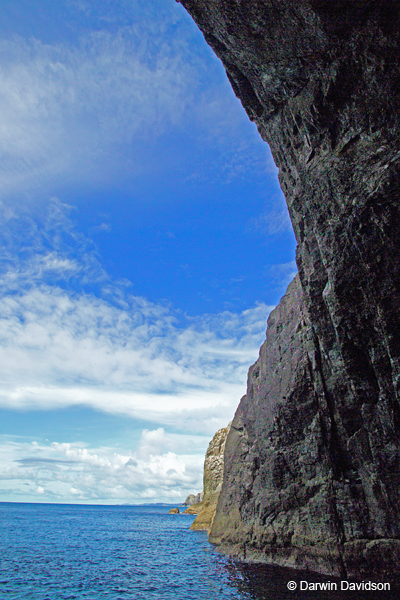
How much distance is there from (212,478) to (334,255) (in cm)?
4682

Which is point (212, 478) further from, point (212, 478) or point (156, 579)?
point (156, 579)

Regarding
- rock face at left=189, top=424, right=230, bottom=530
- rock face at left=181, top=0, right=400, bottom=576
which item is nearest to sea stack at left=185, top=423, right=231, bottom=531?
rock face at left=189, top=424, right=230, bottom=530

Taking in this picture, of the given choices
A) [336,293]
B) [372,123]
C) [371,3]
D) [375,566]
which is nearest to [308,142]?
[372,123]

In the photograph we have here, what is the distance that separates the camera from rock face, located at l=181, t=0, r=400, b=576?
49.1 feet

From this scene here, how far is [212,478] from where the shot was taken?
5328 cm

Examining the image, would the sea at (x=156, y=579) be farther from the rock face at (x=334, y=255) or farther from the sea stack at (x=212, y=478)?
the sea stack at (x=212, y=478)

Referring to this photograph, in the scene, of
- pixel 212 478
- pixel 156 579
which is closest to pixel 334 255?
pixel 156 579

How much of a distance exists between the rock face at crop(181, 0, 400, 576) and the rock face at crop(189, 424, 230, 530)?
31858 mm

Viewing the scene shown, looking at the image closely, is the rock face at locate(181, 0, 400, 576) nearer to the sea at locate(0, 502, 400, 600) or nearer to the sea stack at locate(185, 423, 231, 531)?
the sea at locate(0, 502, 400, 600)

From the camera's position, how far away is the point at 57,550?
32969 mm

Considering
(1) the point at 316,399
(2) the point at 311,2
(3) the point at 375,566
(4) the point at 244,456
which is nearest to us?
(2) the point at 311,2

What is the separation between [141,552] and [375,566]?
76.6 ft

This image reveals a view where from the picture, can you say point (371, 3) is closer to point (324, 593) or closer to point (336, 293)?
point (336, 293)

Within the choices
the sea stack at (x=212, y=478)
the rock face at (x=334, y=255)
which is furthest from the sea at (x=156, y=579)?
the sea stack at (x=212, y=478)
